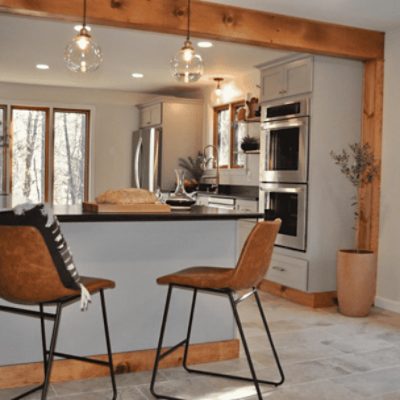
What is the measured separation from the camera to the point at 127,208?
9.92ft

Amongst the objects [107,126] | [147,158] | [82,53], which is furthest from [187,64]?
[107,126]

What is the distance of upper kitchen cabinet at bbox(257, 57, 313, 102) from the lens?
4.95 metres

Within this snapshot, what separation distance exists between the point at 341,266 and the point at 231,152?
3.00 metres

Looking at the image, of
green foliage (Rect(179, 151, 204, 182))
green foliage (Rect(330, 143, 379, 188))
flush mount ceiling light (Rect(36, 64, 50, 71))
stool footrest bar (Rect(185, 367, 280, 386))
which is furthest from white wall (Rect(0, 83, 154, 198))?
stool footrest bar (Rect(185, 367, 280, 386))

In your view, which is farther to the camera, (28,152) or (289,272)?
(28,152)

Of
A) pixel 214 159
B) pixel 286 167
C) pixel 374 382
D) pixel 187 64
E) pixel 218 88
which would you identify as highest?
pixel 218 88

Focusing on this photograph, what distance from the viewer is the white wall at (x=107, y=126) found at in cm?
828

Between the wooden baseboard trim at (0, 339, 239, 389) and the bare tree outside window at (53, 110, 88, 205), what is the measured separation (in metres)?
5.42

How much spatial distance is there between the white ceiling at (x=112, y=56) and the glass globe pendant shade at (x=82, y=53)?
1.81 meters

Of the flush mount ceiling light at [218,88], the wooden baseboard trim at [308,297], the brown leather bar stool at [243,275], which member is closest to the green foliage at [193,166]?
the flush mount ceiling light at [218,88]

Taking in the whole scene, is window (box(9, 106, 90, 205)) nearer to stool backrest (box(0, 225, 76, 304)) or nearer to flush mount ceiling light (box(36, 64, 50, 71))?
flush mount ceiling light (box(36, 64, 50, 71))

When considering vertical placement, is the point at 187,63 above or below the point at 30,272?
above

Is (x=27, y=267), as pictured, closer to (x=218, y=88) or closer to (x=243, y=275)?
(x=243, y=275)

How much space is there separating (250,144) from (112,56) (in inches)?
71.5
